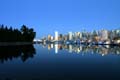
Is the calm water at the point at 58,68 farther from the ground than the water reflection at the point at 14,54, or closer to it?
closer to it

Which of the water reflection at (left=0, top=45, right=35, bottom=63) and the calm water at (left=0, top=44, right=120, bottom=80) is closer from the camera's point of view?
the calm water at (left=0, top=44, right=120, bottom=80)

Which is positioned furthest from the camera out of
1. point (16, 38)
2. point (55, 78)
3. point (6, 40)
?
point (16, 38)

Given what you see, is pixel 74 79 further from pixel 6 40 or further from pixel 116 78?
pixel 6 40

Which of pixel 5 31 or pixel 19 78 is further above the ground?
pixel 5 31

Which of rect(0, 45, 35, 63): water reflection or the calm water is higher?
rect(0, 45, 35, 63): water reflection

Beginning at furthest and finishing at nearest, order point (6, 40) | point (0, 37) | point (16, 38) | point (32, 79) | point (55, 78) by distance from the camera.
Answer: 1. point (16, 38)
2. point (6, 40)
3. point (0, 37)
4. point (55, 78)
5. point (32, 79)

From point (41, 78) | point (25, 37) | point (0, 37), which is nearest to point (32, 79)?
point (41, 78)

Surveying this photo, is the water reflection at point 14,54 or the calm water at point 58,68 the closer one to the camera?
the calm water at point 58,68

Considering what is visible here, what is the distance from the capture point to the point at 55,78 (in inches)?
998

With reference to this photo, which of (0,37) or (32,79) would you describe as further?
(0,37)

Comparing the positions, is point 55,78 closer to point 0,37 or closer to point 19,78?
A: point 19,78

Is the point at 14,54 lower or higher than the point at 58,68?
higher

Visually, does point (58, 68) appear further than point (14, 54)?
No

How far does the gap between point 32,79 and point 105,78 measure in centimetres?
666
